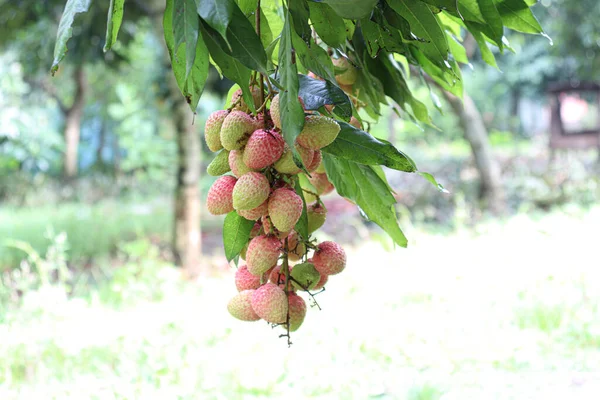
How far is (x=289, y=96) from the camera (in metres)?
0.51

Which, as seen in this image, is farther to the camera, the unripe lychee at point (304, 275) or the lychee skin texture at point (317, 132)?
the unripe lychee at point (304, 275)

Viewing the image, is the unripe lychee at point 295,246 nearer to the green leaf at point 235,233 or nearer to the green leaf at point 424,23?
the green leaf at point 235,233

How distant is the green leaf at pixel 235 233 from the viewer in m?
0.64

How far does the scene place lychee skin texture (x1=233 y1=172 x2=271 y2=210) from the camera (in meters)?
0.55

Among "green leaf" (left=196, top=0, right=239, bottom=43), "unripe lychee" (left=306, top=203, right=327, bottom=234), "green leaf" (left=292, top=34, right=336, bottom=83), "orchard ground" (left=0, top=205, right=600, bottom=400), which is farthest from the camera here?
"orchard ground" (left=0, top=205, right=600, bottom=400)

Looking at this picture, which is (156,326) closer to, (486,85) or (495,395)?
(495,395)

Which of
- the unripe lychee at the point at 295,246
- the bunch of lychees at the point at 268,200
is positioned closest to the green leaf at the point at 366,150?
the bunch of lychees at the point at 268,200

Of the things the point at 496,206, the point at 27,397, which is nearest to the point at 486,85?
the point at 496,206

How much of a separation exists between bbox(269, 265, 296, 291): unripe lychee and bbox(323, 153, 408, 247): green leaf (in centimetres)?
12

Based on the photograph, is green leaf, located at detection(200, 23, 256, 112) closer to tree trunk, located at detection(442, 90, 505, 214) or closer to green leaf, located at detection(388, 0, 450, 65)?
green leaf, located at detection(388, 0, 450, 65)

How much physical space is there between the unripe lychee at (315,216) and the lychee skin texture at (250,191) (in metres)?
0.14

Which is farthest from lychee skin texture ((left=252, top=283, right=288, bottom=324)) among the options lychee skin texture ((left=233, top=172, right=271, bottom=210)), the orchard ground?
the orchard ground

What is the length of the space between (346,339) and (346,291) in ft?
2.22

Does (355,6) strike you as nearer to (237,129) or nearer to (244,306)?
(237,129)
